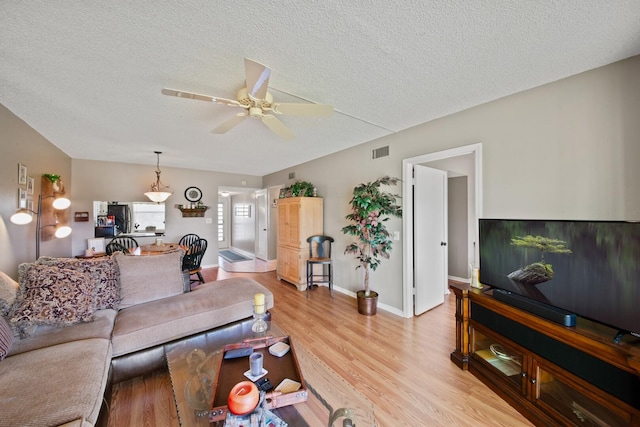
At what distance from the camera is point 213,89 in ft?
6.91

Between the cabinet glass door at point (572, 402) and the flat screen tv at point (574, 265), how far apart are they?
427 millimetres

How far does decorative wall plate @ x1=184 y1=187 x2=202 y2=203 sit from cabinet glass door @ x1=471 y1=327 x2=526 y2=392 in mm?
6033

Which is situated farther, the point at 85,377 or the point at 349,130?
the point at 349,130

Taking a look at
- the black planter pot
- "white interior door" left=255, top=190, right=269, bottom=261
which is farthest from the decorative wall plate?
the black planter pot

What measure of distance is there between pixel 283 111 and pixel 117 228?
531 cm

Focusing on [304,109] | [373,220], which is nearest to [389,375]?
[373,220]

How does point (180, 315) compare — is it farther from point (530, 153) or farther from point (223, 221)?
point (223, 221)

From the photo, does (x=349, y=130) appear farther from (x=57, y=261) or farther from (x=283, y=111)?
(x=57, y=261)

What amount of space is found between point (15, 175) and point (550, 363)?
16.8 ft

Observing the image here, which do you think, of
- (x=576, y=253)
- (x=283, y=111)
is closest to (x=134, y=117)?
(x=283, y=111)

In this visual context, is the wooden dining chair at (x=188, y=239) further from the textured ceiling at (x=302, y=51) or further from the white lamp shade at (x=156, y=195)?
the textured ceiling at (x=302, y=51)

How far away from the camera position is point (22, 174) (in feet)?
8.87

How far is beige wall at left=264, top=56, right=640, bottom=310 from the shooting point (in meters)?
1.67

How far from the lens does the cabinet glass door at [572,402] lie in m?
1.34
